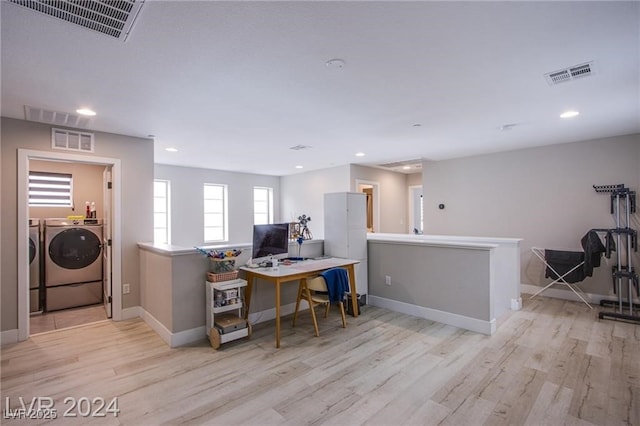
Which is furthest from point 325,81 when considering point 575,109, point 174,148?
point 174,148

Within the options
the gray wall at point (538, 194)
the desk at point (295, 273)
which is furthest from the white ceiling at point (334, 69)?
the desk at point (295, 273)

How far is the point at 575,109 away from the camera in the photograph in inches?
128

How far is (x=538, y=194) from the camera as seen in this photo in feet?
16.6

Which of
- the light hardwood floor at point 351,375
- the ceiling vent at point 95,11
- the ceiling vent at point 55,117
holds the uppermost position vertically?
the ceiling vent at point 95,11

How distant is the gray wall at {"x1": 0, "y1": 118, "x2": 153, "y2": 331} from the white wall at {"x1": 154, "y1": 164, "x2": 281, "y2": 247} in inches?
100

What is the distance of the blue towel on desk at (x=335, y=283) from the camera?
130 inches

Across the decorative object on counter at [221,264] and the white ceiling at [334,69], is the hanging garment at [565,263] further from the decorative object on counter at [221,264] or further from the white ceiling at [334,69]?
the decorative object on counter at [221,264]

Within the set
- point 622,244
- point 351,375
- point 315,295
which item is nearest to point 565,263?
point 622,244

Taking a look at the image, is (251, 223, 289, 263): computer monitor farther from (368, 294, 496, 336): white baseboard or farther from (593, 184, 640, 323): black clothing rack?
(593, 184, 640, 323): black clothing rack

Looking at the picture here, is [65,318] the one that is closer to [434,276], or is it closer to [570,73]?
[434,276]

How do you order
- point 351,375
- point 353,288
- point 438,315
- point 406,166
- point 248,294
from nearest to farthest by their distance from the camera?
point 351,375
point 248,294
point 438,315
point 353,288
point 406,166

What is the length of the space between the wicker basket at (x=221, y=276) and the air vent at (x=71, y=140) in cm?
229

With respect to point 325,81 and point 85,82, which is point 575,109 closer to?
point 325,81

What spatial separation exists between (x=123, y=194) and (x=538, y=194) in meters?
6.28
